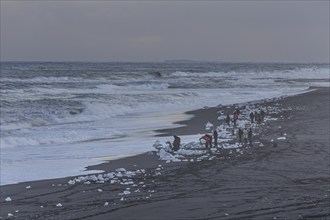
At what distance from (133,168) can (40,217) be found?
18.2ft

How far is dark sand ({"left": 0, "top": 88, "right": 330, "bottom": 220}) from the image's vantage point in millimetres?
10766

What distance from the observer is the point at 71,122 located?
3120cm

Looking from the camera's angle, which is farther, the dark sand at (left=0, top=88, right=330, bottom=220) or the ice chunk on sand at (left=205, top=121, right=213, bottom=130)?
the ice chunk on sand at (left=205, top=121, right=213, bottom=130)

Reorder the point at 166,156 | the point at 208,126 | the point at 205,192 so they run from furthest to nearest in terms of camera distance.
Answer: the point at 208,126
the point at 166,156
the point at 205,192

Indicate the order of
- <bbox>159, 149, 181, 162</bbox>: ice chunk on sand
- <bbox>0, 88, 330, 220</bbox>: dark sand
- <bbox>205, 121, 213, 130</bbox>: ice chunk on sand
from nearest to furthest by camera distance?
<bbox>0, 88, 330, 220</bbox>: dark sand → <bbox>159, 149, 181, 162</bbox>: ice chunk on sand → <bbox>205, 121, 213, 130</bbox>: ice chunk on sand

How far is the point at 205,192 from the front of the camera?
41.5 feet

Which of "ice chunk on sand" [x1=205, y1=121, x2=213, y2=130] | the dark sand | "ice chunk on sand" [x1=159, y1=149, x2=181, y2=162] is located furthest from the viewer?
"ice chunk on sand" [x1=205, y1=121, x2=213, y2=130]

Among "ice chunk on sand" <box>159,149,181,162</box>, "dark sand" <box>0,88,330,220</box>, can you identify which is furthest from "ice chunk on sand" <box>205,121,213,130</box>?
"ice chunk on sand" <box>159,149,181,162</box>

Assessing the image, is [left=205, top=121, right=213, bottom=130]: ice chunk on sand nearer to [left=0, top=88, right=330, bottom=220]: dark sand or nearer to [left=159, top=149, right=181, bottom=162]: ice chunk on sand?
[left=0, top=88, right=330, bottom=220]: dark sand

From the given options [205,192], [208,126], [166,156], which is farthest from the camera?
[208,126]

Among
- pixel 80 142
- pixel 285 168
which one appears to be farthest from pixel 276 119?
pixel 285 168

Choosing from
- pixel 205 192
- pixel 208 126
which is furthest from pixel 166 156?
pixel 208 126

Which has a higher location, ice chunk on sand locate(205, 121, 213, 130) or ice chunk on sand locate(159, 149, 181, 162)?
ice chunk on sand locate(159, 149, 181, 162)

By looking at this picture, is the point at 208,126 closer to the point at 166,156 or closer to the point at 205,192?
the point at 166,156
